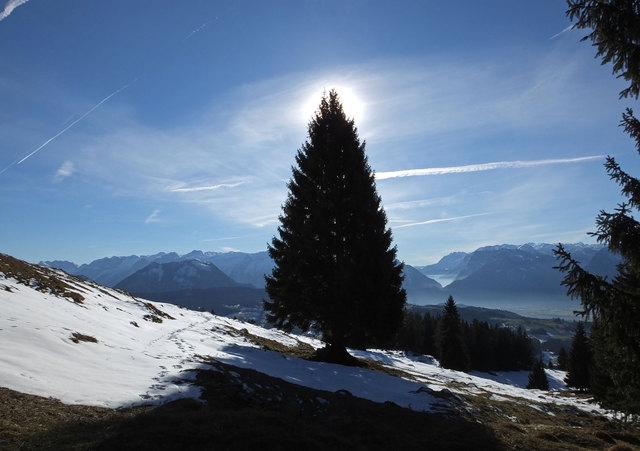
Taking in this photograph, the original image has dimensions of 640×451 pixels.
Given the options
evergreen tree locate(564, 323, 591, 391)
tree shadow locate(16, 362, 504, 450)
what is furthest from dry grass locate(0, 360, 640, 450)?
evergreen tree locate(564, 323, 591, 391)

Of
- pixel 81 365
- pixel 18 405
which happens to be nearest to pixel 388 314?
pixel 81 365

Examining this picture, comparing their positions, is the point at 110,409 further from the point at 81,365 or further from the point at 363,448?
the point at 363,448

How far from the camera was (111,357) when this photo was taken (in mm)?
11828

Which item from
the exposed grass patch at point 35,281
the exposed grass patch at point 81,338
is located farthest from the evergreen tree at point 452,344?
the exposed grass patch at point 81,338

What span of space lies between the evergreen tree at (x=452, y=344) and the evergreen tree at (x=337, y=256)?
4363cm

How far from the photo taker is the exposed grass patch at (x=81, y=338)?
12189 mm

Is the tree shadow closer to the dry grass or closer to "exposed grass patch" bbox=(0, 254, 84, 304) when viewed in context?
the dry grass

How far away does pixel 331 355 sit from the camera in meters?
19.0

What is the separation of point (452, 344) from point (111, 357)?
186 feet

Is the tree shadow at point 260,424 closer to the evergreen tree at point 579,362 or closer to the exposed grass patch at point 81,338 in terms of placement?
the exposed grass patch at point 81,338

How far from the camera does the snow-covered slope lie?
346 inches

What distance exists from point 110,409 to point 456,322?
59945 mm

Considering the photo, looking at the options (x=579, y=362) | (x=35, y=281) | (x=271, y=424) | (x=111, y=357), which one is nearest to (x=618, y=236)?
(x=271, y=424)

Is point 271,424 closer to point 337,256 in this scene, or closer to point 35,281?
point 337,256
